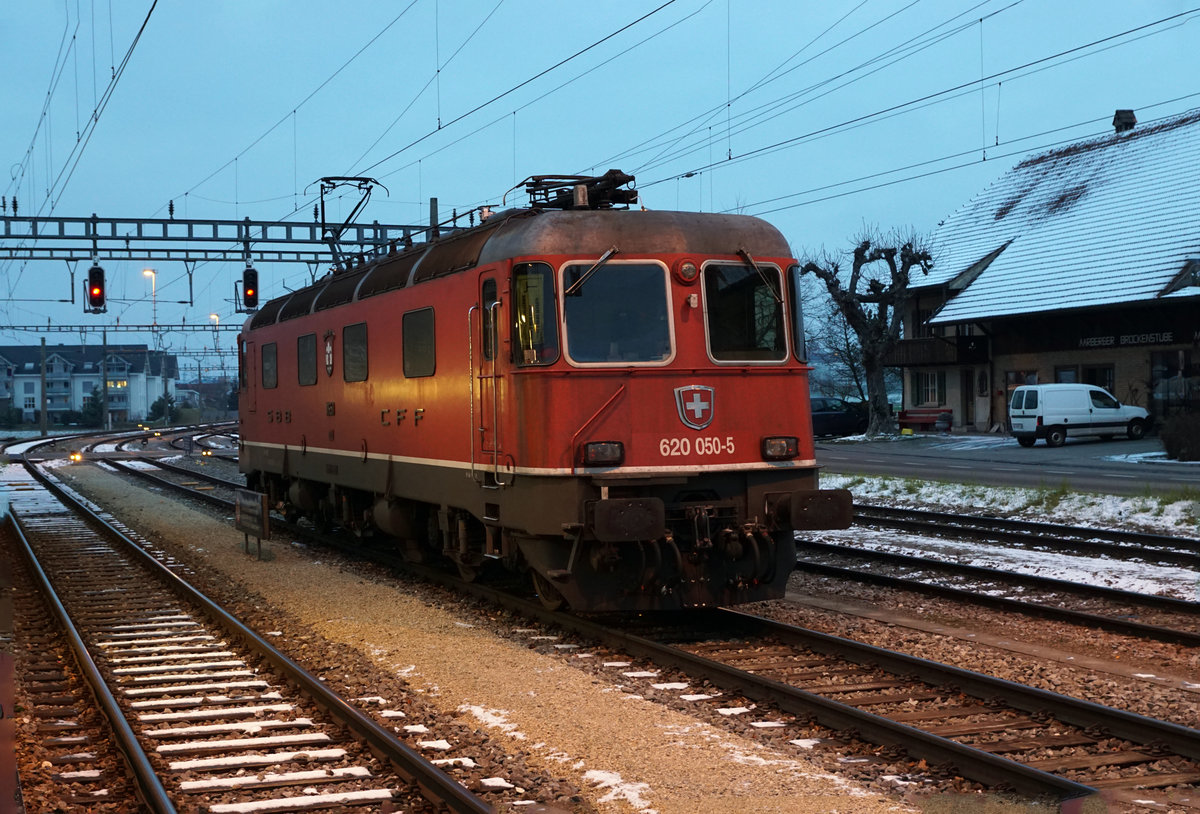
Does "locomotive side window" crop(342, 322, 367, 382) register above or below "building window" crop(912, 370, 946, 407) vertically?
above

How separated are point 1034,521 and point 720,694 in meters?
11.4

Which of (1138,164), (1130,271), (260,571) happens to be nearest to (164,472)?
(260,571)

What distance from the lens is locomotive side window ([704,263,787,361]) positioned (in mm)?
10094

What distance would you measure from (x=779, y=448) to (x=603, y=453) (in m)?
1.52

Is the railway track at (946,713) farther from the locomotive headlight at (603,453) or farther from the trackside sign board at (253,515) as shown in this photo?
the trackside sign board at (253,515)

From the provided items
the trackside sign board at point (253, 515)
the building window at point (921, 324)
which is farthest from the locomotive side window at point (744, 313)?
the building window at point (921, 324)

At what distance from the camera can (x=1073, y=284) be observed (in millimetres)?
37094

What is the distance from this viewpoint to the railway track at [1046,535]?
14336 mm

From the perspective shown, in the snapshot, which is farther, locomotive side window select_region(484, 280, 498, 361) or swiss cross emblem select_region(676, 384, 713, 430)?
locomotive side window select_region(484, 280, 498, 361)

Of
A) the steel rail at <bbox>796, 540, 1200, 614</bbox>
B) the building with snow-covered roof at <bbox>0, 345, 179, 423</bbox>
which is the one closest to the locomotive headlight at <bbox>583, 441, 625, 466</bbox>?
the steel rail at <bbox>796, 540, 1200, 614</bbox>

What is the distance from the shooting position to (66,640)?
34.4ft

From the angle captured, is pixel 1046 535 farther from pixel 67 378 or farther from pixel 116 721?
pixel 67 378

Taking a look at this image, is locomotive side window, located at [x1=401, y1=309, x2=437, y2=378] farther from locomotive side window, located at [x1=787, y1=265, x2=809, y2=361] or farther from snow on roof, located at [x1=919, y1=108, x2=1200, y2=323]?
snow on roof, located at [x1=919, y1=108, x2=1200, y2=323]

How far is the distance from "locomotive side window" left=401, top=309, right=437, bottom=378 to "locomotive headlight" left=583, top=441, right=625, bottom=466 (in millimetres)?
2680
